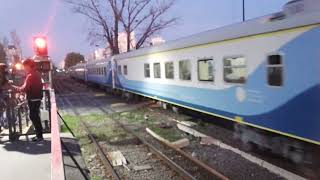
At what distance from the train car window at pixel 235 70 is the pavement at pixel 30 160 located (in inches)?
155

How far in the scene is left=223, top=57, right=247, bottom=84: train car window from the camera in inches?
430

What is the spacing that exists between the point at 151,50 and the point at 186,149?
8934 millimetres

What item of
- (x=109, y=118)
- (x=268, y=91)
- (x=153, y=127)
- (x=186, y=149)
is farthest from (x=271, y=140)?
(x=109, y=118)

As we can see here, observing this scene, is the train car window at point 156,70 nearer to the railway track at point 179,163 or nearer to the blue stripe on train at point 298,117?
the railway track at point 179,163

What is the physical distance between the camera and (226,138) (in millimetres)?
12773

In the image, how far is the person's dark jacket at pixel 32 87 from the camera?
1085 centimetres

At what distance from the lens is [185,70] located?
15.4 metres

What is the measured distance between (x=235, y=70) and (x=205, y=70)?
2.09 m

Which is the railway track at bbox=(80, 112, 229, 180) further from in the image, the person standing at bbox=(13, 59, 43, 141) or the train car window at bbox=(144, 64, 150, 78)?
the train car window at bbox=(144, 64, 150, 78)

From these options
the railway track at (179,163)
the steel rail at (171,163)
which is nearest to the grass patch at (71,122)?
the railway track at (179,163)

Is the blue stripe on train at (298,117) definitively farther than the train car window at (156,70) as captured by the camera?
No

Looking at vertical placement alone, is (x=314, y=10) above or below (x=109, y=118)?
above

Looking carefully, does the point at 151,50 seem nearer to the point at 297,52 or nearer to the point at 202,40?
the point at 202,40

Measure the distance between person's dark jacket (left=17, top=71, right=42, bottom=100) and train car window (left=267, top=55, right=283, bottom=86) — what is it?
5036mm
